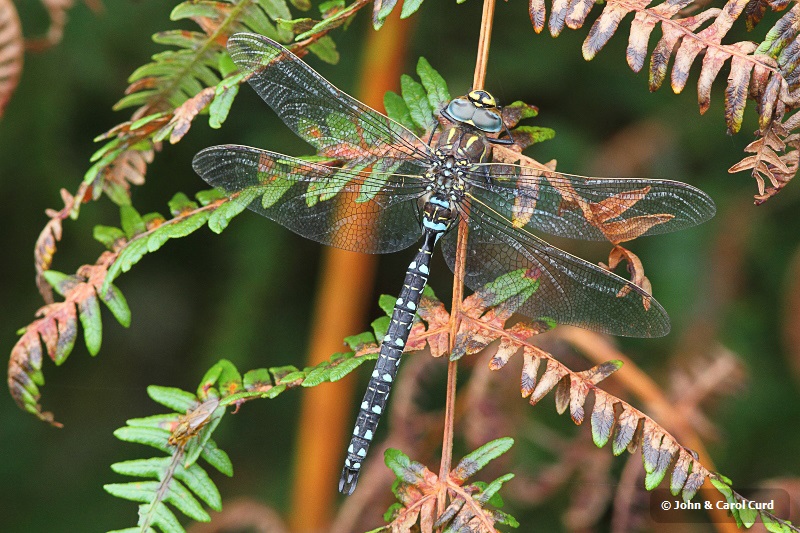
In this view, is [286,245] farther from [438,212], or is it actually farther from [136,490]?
[136,490]

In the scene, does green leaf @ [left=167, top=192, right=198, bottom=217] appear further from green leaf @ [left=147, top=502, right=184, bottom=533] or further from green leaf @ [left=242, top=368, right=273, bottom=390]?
green leaf @ [left=147, top=502, right=184, bottom=533]

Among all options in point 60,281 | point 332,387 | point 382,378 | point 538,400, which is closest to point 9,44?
point 60,281

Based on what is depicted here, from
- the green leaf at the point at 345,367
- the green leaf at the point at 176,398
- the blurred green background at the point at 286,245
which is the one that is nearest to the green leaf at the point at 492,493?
the green leaf at the point at 345,367

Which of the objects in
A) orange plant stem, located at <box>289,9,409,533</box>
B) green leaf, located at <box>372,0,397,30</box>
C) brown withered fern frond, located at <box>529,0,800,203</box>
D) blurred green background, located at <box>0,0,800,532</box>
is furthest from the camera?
blurred green background, located at <box>0,0,800,532</box>

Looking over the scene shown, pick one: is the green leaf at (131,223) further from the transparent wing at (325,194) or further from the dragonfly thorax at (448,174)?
the dragonfly thorax at (448,174)

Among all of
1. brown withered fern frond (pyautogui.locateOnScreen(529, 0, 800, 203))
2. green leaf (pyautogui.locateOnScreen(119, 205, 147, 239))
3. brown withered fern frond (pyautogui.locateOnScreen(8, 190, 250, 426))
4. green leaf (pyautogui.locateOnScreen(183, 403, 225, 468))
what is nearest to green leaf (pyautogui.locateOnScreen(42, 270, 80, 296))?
brown withered fern frond (pyautogui.locateOnScreen(8, 190, 250, 426))

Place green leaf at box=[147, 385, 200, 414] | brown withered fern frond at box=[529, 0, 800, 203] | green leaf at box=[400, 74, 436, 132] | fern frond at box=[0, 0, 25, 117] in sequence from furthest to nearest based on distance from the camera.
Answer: fern frond at box=[0, 0, 25, 117] < green leaf at box=[400, 74, 436, 132] < green leaf at box=[147, 385, 200, 414] < brown withered fern frond at box=[529, 0, 800, 203]

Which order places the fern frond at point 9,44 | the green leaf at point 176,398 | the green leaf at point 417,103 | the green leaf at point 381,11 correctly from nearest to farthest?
the green leaf at point 381,11 → the green leaf at point 176,398 → the green leaf at point 417,103 → the fern frond at point 9,44

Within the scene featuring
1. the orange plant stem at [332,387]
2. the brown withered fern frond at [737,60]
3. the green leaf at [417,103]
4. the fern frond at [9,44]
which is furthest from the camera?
the orange plant stem at [332,387]
